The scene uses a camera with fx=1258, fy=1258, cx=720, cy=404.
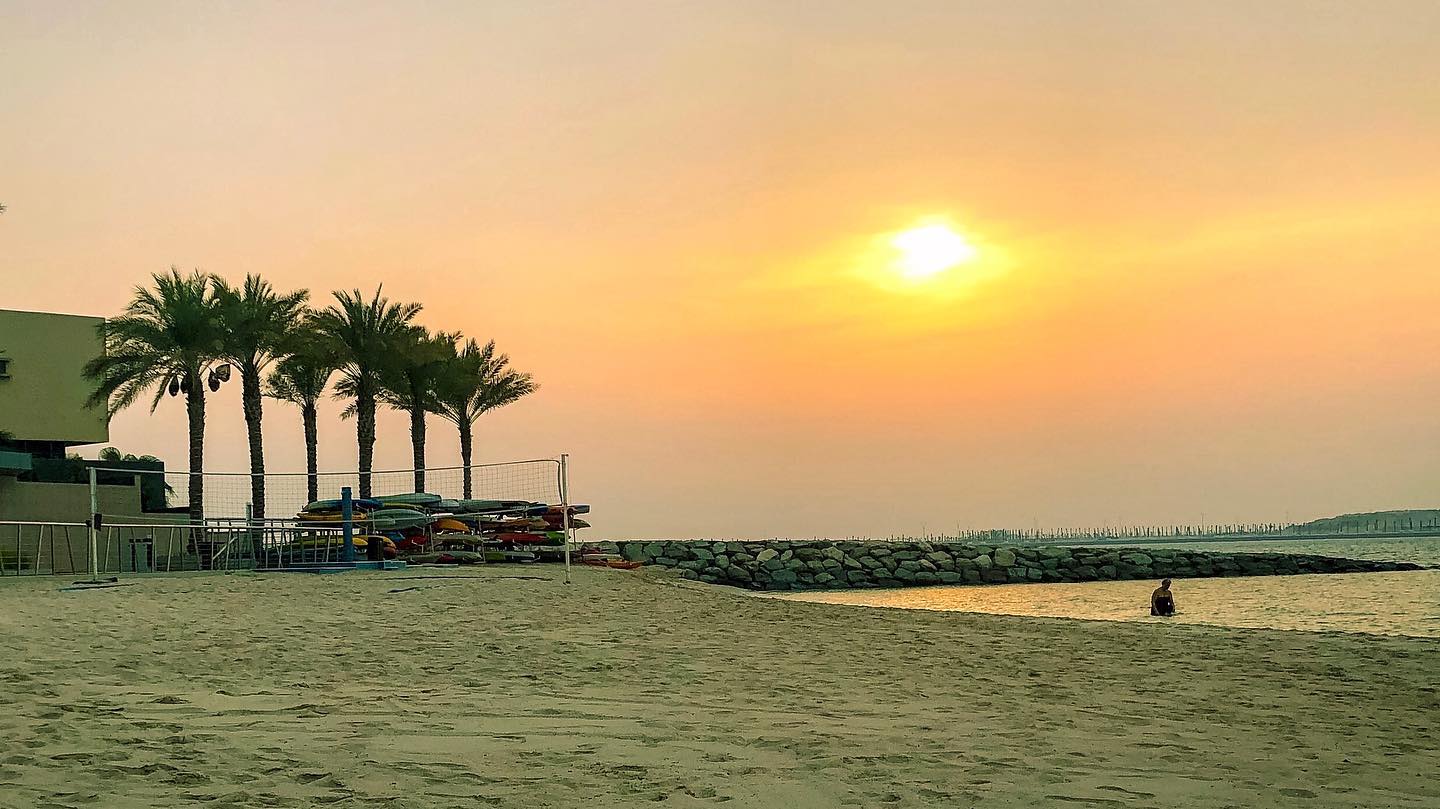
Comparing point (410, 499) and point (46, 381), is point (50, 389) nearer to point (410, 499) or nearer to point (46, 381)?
point (46, 381)

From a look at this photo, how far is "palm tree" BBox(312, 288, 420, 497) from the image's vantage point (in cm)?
3969

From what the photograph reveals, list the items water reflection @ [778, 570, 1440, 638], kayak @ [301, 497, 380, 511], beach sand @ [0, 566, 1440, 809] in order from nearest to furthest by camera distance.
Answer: beach sand @ [0, 566, 1440, 809], water reflection @ [778, 570, 1440, 638], kayak @ [301, 497, 380, 511]

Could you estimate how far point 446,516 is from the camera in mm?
30812

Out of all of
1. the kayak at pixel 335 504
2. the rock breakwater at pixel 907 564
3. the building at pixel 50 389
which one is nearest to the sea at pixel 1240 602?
the rock breakwater at pixel 907 564

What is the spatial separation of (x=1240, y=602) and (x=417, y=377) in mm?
26346

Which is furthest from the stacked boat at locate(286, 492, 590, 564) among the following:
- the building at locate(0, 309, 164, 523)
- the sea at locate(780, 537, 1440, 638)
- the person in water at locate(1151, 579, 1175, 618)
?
the person in water at locate(1151, 579, 1175, 618)

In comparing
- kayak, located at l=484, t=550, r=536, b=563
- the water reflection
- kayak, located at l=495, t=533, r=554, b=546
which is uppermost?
kayak, located at l=495, t=533, r=554, b=546

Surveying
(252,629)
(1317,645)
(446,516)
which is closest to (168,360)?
(446,516)

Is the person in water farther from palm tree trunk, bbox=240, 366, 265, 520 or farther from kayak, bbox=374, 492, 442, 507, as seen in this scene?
palm tree trunk, bbox=240, 366, 265, 520

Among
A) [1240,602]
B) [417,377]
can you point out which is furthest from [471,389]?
[1240,602]

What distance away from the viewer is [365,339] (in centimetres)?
4000

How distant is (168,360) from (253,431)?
10.4ft

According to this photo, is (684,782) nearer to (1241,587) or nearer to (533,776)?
(533,776)

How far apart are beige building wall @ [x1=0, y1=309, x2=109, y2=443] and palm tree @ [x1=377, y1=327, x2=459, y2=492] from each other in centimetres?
936
